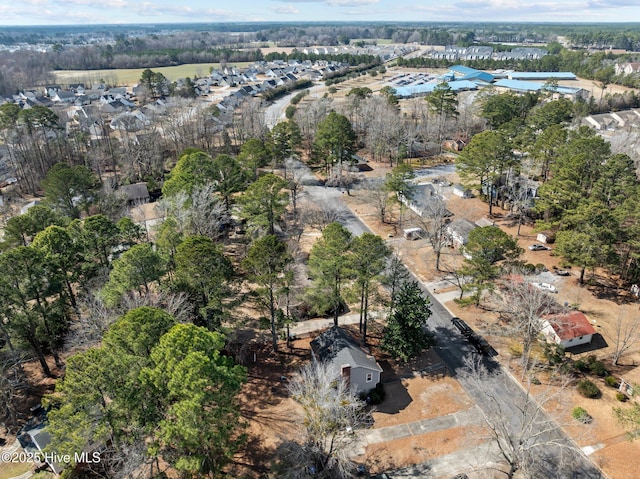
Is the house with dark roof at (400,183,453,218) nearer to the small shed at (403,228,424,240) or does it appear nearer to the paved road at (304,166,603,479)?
the small shed at (403,228,424,240)

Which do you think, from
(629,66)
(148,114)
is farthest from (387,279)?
(629,66)

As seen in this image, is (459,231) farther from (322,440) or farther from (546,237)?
(322,440)

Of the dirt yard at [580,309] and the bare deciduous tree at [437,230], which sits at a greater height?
the bare deciduous tree at [437,230]

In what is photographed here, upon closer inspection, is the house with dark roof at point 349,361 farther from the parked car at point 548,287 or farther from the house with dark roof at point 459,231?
the house with dark roof at point 459,231

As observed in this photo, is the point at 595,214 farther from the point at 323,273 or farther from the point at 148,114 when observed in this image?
the point at 148,114

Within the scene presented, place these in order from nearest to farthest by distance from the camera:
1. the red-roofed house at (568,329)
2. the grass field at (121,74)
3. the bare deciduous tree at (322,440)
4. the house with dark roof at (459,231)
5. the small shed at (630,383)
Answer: the bare deciduous tree at (322,440), the small shed at (630,383), the red-roofed house at (568,329), the house with dark roof at (459,231), the grass field at (121,74)

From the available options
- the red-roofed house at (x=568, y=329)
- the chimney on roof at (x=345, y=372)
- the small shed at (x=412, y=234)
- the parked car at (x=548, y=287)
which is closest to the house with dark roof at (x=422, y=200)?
the small shed at (x=412, y=234)
